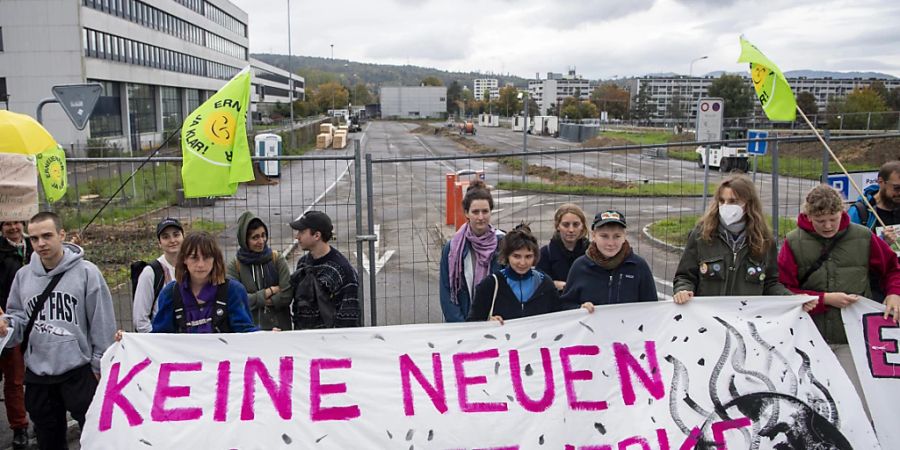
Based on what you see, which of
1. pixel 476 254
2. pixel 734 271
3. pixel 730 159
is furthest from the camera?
pixel 730 159

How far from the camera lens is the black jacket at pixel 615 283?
4.38m

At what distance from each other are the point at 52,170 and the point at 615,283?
4.74 meters

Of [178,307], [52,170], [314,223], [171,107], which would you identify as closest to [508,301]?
[314,223]

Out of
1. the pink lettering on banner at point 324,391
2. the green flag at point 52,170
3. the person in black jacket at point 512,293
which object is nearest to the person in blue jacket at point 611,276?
the person in black jacket at point 512,293

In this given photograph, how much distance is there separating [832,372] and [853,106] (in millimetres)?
53423

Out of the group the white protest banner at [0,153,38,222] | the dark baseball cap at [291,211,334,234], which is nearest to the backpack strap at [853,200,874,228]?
the dark baseball cap at [291,211,334,234]

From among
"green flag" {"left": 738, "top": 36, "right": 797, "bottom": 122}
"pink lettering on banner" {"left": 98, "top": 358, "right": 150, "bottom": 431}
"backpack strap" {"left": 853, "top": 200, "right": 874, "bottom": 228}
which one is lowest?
"pink lettering on banner" {"left": 98, "top": 358, "right": 150, "bottom": 431}

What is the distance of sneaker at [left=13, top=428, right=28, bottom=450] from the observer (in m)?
5.02

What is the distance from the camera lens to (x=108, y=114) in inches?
1725

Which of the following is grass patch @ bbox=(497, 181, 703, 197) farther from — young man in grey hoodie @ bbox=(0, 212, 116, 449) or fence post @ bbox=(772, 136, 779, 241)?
young man in grey hoodie @ bbox=(0, 212, 116, 449)

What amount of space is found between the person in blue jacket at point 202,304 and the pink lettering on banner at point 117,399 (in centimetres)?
28

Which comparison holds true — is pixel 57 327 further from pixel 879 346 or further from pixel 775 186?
pixel 775 186

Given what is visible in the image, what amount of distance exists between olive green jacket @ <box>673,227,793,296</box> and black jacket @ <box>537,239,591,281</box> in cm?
76

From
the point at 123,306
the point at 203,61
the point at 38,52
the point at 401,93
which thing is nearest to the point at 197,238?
the point at 123,306
